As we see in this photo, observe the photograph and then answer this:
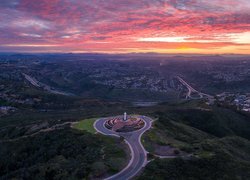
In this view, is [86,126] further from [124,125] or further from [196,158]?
[196,158]

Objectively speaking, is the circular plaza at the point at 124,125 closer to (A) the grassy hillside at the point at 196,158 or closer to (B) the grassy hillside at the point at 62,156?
(A) the grassy hillside at the point at 196,158

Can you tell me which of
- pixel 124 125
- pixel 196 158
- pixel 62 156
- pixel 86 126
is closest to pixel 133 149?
pixel 196 158

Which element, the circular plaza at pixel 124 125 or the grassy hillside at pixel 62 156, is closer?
the grassy hillside at pixel 62 156

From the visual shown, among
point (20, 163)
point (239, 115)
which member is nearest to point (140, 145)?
point (20, 163)

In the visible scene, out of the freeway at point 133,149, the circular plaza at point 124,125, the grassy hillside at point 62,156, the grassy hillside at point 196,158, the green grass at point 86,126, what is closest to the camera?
the freeway at point 133,149

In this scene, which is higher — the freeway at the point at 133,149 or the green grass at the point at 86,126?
the freeway at the point at 133,149

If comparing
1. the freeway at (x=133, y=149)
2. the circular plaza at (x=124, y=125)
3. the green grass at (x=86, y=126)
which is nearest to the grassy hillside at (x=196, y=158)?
the freeway at (x=133, y=149)

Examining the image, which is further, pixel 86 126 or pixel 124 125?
pixel 86 126

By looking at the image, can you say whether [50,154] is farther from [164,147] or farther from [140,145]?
[164,147]

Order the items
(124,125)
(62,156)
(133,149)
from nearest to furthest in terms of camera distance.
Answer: (62,156) < (133,149) < (124,125)
